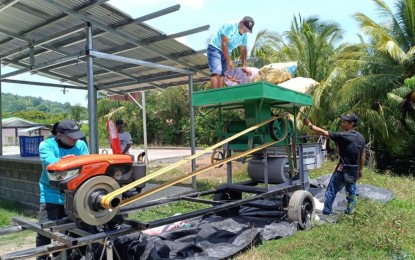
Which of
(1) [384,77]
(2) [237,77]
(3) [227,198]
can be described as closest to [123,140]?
(3) [227,198]

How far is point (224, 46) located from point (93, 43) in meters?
4.06

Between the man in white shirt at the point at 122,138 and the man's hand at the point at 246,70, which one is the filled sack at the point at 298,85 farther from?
the man in white shirt at the point at 122,138

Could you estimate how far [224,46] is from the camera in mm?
5965

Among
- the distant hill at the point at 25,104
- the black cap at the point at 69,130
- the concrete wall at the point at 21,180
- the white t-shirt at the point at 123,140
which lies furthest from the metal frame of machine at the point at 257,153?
the distant hill at the point at 25,104

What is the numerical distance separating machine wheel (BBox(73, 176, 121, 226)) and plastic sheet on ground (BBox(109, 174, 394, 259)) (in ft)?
3.28

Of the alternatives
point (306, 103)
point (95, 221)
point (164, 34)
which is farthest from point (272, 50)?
point (95, 221)

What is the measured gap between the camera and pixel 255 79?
5.88 m

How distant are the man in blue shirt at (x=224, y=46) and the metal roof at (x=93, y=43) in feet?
4.24

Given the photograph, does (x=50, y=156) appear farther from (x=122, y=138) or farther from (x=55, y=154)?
(x=122, y=138)

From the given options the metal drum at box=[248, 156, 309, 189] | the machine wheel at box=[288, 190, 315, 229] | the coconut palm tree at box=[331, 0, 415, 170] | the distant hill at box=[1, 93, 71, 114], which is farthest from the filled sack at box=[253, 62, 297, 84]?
the distant hill at box=[1, 93, 71, 114]

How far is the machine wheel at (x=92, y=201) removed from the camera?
349cm

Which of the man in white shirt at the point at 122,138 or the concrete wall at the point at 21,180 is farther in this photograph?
the man in white shirt at the point at 122,138

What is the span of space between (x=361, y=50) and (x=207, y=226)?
14.4m

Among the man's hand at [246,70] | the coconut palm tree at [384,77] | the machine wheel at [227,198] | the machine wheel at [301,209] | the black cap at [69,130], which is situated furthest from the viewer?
the coconut palm tree at [384,77]
